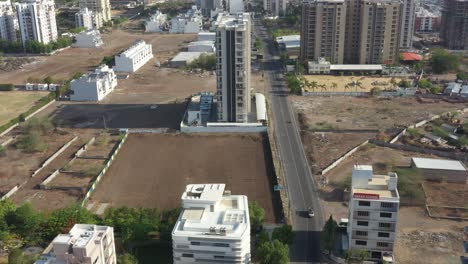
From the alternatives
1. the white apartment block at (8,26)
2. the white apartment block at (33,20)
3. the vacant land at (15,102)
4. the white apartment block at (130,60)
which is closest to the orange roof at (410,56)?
the white apartment block at (130,60)

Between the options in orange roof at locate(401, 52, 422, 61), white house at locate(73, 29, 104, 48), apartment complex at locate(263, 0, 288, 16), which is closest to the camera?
orange roof at locate(401, 52, 422, 61)

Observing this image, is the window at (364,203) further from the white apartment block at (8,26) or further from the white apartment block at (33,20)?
the white apartment block at (8,26)

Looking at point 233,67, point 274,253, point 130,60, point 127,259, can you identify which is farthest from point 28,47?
point 274,253

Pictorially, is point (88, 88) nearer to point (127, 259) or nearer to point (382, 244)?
point (127, 259)

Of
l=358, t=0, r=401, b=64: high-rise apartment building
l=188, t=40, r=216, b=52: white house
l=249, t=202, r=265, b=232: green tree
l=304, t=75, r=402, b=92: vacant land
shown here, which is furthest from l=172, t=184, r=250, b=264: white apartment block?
l=188, t=40, r=216, b=52: white house

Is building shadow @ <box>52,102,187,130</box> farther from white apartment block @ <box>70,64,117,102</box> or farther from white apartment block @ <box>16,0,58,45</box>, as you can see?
white apartment block @ <box>16,0,58,45</box>
